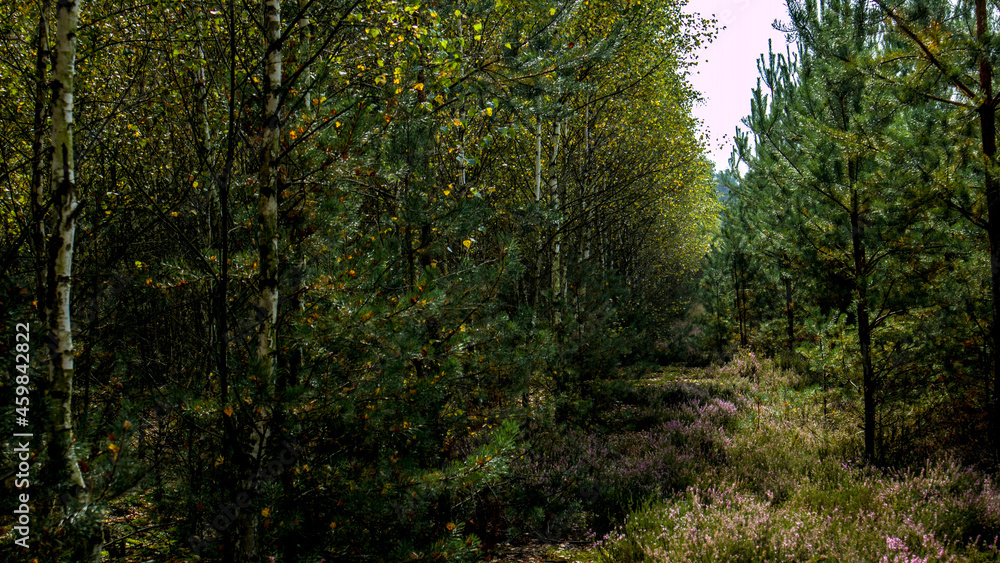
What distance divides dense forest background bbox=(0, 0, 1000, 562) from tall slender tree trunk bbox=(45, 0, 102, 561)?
0.03ft

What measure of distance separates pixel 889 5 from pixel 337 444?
6.08 metres

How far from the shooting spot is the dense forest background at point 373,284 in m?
2.36

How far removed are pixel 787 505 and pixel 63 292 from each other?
18.4 feet

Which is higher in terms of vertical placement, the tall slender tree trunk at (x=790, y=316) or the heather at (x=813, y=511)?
the tall slender tree trunk at (x=790, y=316)

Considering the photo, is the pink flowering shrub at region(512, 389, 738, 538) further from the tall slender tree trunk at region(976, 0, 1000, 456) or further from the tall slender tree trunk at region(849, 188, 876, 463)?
the tall slender tree trunk at region(976, 0, 1000, 456)

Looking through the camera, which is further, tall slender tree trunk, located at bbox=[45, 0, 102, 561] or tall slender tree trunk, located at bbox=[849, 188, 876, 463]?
tall slender tree trunk, located at bbox=[849, 188, 876, 463]

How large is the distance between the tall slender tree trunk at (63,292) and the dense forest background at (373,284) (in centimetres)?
1

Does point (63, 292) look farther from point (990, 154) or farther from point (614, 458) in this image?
point (990, 154)

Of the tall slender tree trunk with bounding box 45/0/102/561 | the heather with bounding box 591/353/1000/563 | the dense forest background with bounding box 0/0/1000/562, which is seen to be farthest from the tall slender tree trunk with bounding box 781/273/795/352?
the tall slender tree trunk with bounding box 45/0/102/561

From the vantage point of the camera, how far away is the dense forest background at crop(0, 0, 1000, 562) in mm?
2359

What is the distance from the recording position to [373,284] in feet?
11.1

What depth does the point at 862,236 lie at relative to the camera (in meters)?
5.64

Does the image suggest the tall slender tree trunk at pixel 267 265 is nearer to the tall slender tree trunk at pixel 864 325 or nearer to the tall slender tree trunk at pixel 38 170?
the tall slender tree trunk at pixel 38 170

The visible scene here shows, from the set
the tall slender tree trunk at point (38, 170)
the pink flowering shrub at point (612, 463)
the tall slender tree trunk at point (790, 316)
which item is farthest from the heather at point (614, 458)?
the tall slender tree trunk at point (790, 316)
